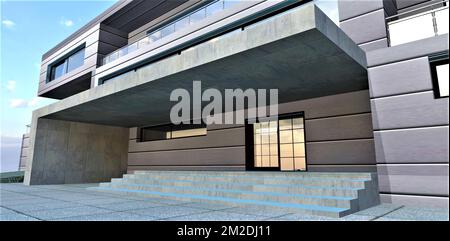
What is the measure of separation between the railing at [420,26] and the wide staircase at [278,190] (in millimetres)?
3421

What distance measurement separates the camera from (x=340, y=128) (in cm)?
822

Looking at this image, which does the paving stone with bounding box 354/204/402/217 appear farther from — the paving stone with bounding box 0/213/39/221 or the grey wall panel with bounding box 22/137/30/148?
the grey wall panel with bounding box 22/137/30/148

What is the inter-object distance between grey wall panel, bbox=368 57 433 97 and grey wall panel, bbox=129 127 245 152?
503 centimetres

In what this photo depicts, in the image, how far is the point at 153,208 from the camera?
5668 millimetres

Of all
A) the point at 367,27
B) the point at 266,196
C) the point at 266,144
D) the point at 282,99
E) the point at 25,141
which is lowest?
the point at 266,196

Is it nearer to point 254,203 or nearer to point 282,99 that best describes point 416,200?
point 254,203

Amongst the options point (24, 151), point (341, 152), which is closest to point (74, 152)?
point (341, 152)

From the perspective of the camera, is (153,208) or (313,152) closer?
(153,208)

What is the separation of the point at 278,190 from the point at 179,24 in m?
9.82

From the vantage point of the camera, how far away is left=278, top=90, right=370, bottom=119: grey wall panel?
7922mm
